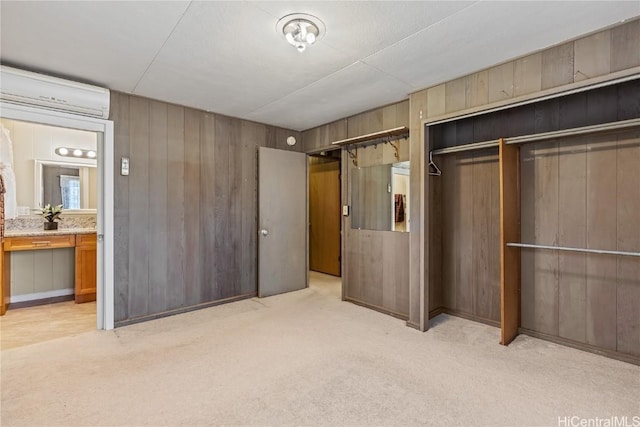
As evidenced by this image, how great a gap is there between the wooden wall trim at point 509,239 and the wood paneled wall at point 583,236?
100mm

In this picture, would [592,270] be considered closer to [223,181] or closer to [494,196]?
[494,196]

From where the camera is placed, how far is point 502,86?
2.51 m

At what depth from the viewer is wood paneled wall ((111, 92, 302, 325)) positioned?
3.21 metres

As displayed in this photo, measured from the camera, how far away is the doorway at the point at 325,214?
547cm

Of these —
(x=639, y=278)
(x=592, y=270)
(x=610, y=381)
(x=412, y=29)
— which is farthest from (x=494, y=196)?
(x=412, y=29)

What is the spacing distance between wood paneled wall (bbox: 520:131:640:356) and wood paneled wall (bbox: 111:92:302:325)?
10.4 ft

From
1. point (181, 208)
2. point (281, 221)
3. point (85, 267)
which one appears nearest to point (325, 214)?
point (281, 221)

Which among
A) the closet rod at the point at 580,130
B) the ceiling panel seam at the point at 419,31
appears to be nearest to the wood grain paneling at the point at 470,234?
the closet rod at the point at 580,130

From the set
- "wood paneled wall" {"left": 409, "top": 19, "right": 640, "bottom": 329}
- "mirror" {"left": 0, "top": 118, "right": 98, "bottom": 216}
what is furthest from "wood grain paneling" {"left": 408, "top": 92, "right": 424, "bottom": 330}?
"mirror" {"left": 0, "top": 118, "right": 98, "bottom": 216}

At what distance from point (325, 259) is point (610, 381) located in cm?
411

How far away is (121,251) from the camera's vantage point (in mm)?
3178

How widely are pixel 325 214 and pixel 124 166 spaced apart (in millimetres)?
3318

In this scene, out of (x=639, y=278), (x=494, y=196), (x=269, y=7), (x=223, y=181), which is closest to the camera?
(x=269, y=7)

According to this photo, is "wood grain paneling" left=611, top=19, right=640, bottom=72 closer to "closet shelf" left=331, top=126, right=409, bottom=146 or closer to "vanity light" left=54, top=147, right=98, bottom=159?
"closet shelf" left=331, top=126, right=409, bottom=146
